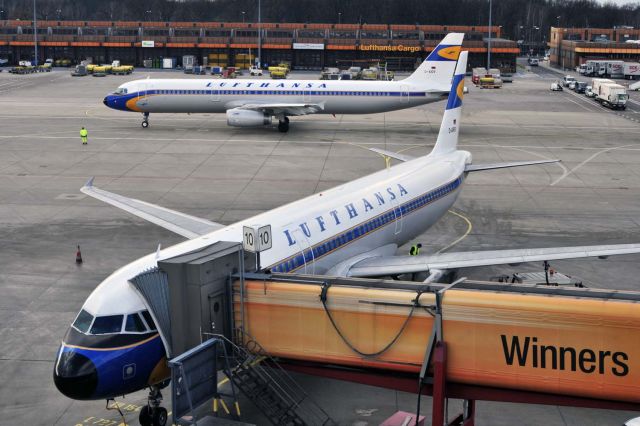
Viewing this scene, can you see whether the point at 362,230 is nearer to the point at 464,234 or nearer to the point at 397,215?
the point at 397,215

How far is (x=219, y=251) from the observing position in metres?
19.1

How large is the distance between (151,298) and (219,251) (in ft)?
6.57

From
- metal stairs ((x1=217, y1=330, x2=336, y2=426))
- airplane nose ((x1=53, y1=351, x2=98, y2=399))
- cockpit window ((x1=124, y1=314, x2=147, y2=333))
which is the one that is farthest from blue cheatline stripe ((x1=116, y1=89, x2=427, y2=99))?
airplane nose ((x1=53, y1=351, x2=98, y2=399))

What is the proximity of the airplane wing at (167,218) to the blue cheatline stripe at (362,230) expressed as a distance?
5.40m

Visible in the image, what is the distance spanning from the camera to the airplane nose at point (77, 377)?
1842 centimetres

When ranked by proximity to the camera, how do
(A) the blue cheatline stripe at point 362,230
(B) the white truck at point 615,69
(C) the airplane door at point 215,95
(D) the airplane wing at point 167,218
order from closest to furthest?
(A) the blue cheatline stripe at point 362,230 < (D) the airplane wing at point 167,218 < (C) the airplane door at point 215,95 < (B) the white truck at point 615,69

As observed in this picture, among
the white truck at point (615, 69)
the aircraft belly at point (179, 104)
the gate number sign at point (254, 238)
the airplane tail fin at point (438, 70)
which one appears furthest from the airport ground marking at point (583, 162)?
the white truck at point (615, 69)

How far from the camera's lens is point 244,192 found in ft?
164

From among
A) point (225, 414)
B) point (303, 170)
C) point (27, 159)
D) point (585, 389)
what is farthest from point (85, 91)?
point (585, 389)

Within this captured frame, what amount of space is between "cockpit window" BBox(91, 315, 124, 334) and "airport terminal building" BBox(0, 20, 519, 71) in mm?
142407

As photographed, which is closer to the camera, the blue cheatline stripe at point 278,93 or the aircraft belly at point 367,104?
the blue cheatline stripe at point 278,93

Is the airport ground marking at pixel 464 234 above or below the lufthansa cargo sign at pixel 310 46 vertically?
below

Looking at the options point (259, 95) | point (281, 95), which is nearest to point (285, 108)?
point (281, 95)

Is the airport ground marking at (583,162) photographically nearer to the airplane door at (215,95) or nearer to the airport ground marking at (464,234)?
the airport ground marking at (464,234)
